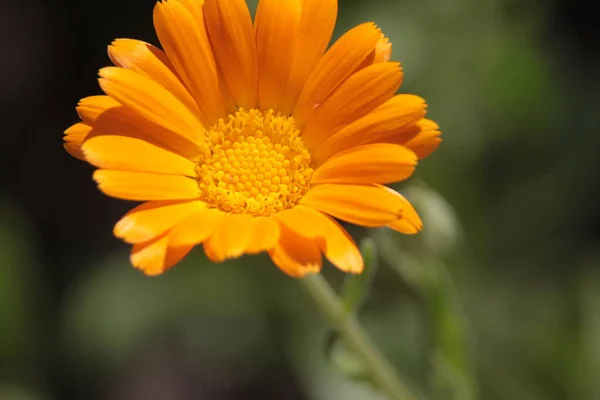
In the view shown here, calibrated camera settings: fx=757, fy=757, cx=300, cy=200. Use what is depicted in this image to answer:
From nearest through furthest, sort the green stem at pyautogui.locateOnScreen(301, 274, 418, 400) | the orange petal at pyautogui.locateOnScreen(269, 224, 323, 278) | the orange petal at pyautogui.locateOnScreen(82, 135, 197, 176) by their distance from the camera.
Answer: the orange petal at pyautogui.locateOnScreen(269, 224, 323, 278) → the orange petal at pyautogui.locateOnScreen(82, 135, 197, 176) → the green stem at pyautogui.locateOnScreen(301, 274, 418, 400)

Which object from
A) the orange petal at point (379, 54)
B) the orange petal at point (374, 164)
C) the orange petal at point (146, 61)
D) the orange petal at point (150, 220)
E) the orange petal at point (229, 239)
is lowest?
the orange petal at point (150, 220)

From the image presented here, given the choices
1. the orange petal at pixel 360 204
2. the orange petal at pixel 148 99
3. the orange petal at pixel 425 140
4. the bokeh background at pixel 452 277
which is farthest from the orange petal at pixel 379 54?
the bokeh background at pixel 452 277

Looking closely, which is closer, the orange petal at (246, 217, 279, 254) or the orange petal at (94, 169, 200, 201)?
the orange petal at (246, 217, 279, 254)

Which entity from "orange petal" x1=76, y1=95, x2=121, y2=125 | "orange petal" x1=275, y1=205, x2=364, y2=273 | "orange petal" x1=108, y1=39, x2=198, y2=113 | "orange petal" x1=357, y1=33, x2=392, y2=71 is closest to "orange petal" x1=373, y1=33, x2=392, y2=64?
"orange petal" x1=357, y1=33, x2=392, y2=71

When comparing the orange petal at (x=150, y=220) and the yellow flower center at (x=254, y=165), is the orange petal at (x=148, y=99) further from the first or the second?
the orange petal at (x=150, y=220)

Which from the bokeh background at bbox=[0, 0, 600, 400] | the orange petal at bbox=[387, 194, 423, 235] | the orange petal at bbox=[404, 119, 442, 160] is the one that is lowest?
the bokeh background at bbox=[0, 0, 600, 400]

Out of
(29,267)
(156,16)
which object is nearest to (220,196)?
(156,16)

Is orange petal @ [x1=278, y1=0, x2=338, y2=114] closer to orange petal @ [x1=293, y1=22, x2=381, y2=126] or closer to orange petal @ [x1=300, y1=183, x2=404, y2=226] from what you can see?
orange petal @ [x1=293, y1=22, x2=381, y2=126]

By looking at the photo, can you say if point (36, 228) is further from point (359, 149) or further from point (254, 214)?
point (359, 149)
